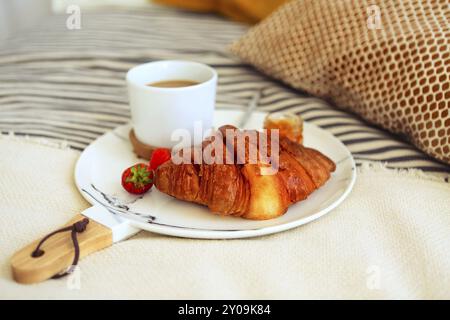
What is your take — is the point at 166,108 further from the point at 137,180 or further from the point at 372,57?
the point at 372,57

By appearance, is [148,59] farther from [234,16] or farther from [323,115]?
[323,115]

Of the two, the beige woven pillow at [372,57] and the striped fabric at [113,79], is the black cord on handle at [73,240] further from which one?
the beige woven pillow at [372,57]

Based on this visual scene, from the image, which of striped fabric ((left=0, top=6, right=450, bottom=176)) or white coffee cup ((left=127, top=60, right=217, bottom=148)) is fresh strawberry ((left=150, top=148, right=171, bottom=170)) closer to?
white coffee cup ((left=127, top=60, right=217, bottom=148))

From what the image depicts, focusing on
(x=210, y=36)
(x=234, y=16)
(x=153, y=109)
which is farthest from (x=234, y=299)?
(x=234, y=16)

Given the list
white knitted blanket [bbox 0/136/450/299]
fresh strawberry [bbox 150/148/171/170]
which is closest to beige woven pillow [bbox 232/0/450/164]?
white knitted blanket [bbox 0/136/450/299]

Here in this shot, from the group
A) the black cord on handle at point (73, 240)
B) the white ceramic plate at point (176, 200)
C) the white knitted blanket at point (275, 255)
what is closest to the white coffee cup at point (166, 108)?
the white ceramic plate at point (176, 200)

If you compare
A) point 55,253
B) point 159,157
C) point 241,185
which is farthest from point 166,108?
point 55,253
